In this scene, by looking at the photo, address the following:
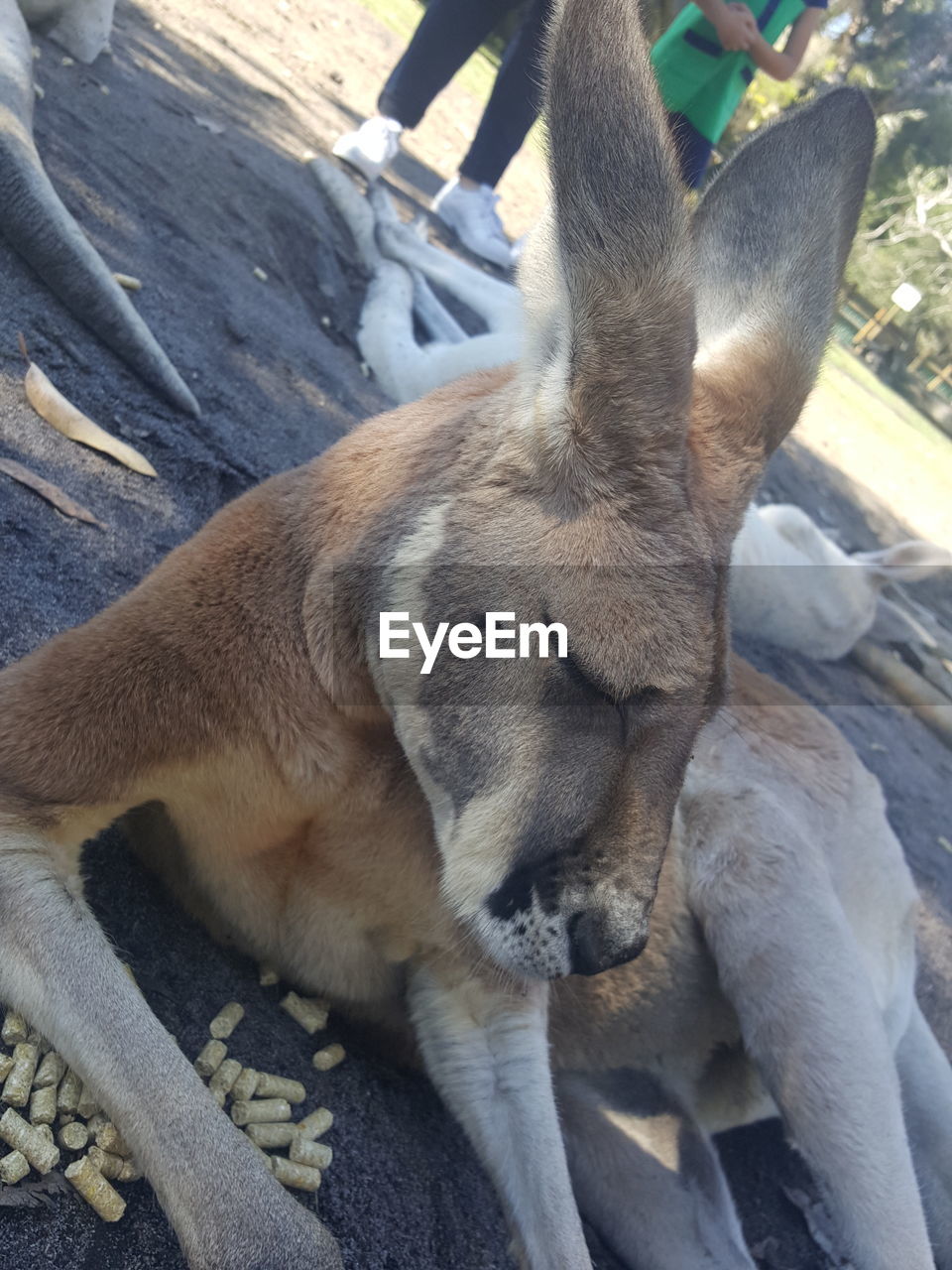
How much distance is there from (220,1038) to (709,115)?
15.0ft

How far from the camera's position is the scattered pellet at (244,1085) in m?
1.92

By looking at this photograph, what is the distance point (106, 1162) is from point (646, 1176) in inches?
49.6

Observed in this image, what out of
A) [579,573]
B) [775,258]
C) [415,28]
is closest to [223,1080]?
[579,573]

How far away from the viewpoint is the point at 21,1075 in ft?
5.74

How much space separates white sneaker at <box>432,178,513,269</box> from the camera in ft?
23.5

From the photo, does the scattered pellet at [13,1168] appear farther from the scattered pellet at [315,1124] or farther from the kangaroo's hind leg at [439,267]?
the kangaroo's hind leg at [439,267]

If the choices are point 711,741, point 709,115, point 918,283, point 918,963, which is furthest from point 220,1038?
point 918,283

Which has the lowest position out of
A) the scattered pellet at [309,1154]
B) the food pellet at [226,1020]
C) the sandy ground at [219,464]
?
the sandy ground at [219,464]

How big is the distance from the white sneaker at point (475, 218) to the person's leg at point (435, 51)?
1.76 ft

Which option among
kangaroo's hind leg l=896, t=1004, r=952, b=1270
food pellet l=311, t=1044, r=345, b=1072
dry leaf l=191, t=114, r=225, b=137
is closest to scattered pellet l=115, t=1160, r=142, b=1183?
food pellet l=311, t=1044, r=345, b=1072

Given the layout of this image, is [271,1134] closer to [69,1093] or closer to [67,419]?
[69,1093]

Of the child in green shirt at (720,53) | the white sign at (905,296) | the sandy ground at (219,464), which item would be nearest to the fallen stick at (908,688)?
the sandy ground at (219,464)

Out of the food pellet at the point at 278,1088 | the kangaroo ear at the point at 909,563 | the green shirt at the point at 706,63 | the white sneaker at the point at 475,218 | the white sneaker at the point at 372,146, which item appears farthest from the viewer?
the white sneaker at the point at 475,218

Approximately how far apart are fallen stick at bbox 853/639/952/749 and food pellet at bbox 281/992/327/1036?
15.1ft
